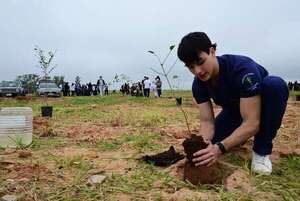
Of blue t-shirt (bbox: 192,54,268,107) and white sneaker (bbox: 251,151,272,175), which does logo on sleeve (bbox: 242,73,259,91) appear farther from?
white sneaker (bbox: 251,151,272,175)

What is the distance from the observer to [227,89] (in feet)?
10.7

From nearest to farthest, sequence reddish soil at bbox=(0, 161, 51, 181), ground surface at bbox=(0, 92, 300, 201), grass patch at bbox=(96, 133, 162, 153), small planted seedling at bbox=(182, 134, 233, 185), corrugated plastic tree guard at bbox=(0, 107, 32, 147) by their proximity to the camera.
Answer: ground surface at bbox=(0, 92, 300, 201), small planted seedling at bbox=(182, 134, 233, 185), reddish soil at bbox=(0, 161, 51, 181), grass patch at bbox=(96, 133, 162, 153), corrugated plastic tree guard at bbox=(0, 107, 32, 147)

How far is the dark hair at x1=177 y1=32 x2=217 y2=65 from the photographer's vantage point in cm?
289

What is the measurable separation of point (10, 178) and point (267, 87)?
1947 millimetres

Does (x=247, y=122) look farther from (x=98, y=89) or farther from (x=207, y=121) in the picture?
(x=98, y=89)

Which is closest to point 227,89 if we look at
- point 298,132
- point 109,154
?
point 109,154

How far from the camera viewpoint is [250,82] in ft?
9.95

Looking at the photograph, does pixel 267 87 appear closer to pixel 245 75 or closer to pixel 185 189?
pixel 245 75

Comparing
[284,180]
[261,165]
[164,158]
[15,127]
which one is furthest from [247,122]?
[15,127]

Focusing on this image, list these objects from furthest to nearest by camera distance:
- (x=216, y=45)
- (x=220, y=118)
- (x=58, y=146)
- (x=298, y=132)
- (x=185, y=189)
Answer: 1. (x=298, y=132)
2. (x=58, y=146)
3. (x=220, y=118)
4. (x=216, y=45)
5. (x=185, y=189)

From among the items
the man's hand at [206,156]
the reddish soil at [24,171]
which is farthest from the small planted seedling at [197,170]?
the reddish soil at [24,171]

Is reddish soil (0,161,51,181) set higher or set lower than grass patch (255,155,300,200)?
higher

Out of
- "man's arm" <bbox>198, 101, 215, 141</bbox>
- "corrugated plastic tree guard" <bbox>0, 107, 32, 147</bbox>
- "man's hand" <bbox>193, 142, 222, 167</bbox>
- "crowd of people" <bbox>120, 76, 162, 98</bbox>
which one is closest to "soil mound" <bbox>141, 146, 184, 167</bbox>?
"man's arm" <bbox>198, 101, 215, 141</bbox>

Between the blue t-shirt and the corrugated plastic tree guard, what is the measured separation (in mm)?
2075
